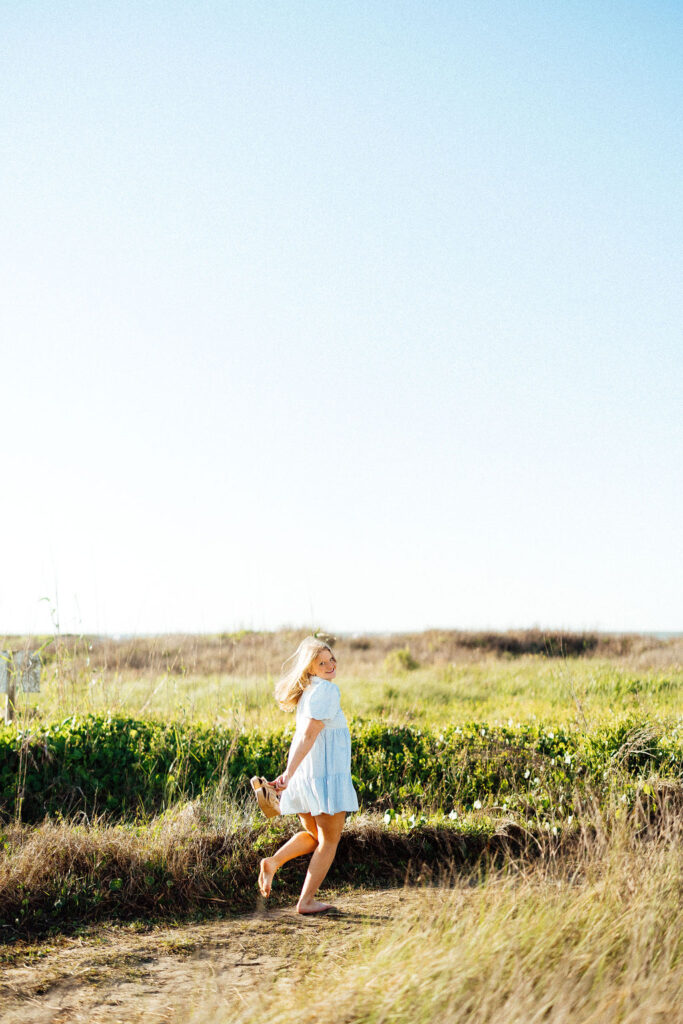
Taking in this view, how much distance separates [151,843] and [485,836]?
226 cm

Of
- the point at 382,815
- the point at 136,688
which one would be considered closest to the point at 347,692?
the point at 136,688

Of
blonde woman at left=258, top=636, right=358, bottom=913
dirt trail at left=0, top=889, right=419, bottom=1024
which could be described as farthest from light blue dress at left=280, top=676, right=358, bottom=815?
dirt trail at left=0, top=889, right=419, bottom=1024

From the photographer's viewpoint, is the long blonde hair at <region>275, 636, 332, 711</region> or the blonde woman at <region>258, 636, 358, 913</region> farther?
the long blonde hair at <region>275, 636, 332, 711</region>

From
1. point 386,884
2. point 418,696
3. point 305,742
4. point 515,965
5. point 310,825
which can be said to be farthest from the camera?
point 418,696

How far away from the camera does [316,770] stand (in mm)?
4559

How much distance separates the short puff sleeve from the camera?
4.49 m

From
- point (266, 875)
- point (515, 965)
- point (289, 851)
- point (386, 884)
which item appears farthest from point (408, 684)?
point (515, 965)

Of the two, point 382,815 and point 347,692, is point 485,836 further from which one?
point 347,692

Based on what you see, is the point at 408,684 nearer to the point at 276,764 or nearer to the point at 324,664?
the point at 276,764

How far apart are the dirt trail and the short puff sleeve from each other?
1.08 metres

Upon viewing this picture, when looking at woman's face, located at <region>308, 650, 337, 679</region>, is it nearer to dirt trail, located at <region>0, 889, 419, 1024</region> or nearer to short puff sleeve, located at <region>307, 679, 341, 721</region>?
short puff sleeve, located at <region>307, 679, 341, 721</region>

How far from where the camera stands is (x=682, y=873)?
13.7 feet

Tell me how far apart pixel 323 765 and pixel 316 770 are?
0.05 m

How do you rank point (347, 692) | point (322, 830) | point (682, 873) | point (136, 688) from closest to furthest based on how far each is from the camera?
point (682, 873)
point (322, 830)
point (136, 688)
point (347, 692)
